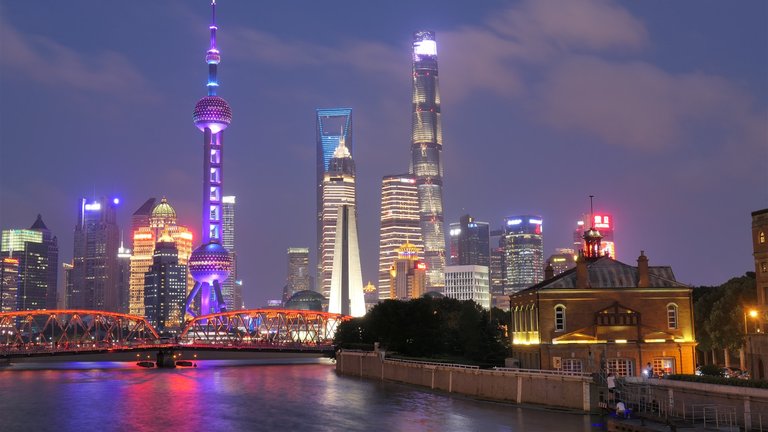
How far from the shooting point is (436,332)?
474 feet

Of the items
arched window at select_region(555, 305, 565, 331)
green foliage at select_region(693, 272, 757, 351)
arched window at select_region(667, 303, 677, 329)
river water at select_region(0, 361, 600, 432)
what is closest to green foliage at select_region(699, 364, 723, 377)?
arched window at select_region(667, 303, 677, 329)

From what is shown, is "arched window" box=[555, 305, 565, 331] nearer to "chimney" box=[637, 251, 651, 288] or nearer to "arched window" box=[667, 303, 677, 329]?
"chimney" box=[637, 251, 651, 288]

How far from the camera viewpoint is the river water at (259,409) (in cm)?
7781

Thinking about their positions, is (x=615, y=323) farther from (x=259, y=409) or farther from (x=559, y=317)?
(x=259, y=409)

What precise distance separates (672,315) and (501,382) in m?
20.6

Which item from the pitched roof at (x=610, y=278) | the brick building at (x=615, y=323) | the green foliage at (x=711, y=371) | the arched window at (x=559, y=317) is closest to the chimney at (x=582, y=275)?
the brick building at (x=615, y=323)

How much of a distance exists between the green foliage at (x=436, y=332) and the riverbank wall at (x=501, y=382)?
936cm

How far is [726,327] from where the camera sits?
107 meters

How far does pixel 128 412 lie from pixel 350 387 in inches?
1483

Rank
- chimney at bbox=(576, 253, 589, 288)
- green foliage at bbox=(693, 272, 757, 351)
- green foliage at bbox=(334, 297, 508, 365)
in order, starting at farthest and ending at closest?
green foliage at bbox=(334, 297, 508, 365) → green foliage at bbox=(693, 272, 757, 351) → chimney at bbox=(576, 253, 589, 288)

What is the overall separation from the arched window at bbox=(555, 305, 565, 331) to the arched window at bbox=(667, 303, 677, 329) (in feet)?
36.1

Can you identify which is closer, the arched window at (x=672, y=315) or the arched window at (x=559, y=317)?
the arched window at (x=559, y=317)

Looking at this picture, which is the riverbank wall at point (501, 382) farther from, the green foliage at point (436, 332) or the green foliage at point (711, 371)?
the green foliage at point (711, 371)

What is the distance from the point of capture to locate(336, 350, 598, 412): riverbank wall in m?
75.1
